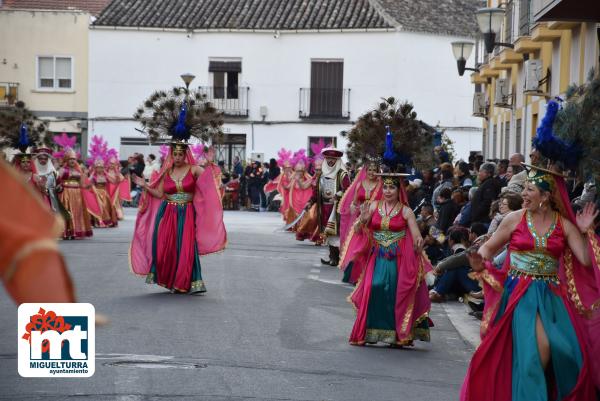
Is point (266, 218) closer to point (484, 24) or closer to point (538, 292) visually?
point (484, 24)

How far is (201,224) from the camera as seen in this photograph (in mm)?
14781

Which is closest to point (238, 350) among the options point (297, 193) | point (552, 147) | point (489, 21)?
point (552, 147)

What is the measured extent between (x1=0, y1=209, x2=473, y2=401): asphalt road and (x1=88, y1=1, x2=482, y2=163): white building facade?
101 feet

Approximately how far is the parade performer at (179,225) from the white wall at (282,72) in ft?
107

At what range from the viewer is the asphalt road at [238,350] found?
8.47 meters

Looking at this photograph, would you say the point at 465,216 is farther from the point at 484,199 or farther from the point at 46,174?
the point at 46,174

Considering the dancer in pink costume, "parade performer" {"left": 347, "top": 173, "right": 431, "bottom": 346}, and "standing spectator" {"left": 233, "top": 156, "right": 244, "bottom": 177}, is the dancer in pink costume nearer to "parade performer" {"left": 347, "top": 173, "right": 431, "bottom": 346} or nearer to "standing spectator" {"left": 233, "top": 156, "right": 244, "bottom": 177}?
"parade performer" {"left": 347, "top": 173, "right": 431, "bottom": 346}

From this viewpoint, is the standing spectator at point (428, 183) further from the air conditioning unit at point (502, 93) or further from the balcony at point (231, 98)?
the balcony at point (231, 98)

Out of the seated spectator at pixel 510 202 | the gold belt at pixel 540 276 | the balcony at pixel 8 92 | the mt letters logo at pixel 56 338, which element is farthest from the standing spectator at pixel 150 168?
the mt letters logo at pixel 56 338

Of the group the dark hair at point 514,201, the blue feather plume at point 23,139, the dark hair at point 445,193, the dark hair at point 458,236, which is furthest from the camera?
the blue feather plume at point 23,139

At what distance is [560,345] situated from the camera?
304 inches

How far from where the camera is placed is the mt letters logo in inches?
156

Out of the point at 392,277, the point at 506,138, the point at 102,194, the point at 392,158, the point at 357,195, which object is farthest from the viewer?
the point at 506,138

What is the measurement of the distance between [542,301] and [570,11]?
10.3m
